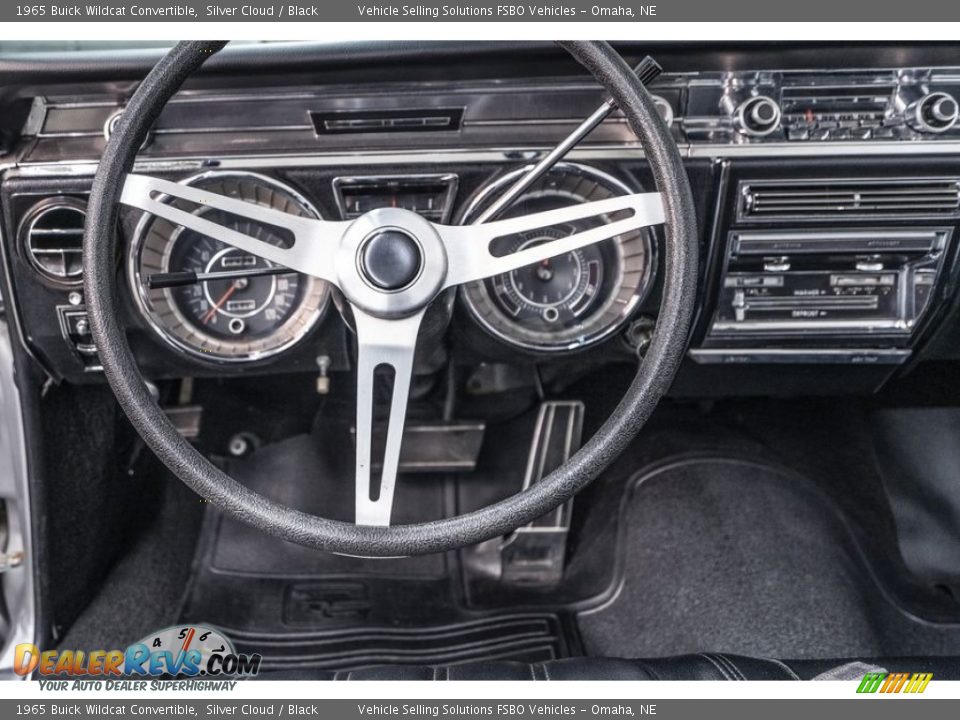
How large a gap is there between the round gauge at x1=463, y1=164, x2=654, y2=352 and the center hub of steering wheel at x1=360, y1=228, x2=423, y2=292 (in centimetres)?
34

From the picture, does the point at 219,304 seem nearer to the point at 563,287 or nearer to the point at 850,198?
the point at 563,287

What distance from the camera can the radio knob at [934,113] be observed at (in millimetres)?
1555

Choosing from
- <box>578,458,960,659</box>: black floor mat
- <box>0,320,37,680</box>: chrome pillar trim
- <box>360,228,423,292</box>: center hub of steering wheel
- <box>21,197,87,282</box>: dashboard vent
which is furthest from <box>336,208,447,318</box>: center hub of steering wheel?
<box>578,458,960,659</box>: black floor mat

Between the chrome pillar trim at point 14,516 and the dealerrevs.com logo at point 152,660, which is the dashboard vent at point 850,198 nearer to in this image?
the dealerrevs.com logo at point 152,660

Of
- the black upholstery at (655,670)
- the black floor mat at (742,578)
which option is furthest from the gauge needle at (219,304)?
the black floor mat at (742,578)

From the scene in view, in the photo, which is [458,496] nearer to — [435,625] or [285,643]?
[435,625]

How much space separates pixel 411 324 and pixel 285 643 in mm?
1058

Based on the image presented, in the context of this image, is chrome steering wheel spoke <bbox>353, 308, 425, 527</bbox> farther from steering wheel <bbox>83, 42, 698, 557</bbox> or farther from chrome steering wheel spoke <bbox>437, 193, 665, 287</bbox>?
chrome steering wheel spoke <bbox>437, 193, 665, 287</bbox>

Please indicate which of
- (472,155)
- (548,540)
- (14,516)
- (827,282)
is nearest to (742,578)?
(548,540)

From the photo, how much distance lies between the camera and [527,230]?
4.23 feet

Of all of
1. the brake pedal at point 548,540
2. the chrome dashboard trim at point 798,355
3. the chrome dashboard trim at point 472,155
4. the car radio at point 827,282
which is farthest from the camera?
the brake pedal at point 548,540

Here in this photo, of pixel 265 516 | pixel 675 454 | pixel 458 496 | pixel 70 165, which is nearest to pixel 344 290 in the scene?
pixel 265 516

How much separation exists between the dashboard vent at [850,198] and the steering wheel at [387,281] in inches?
17.5

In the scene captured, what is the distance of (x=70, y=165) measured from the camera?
1534mm
